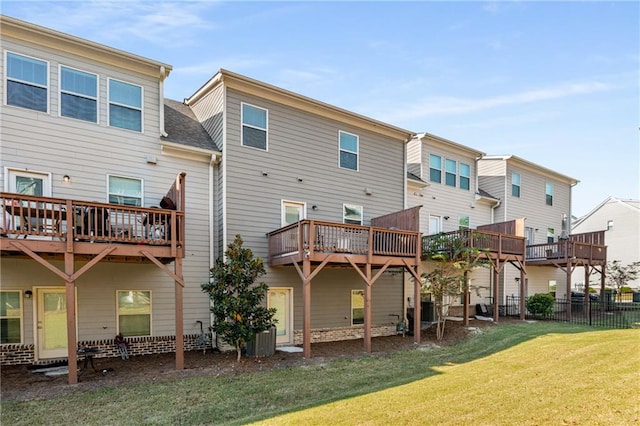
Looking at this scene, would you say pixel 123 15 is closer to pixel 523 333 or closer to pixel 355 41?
pixel 355 41

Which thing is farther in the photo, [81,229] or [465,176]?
[465,176]

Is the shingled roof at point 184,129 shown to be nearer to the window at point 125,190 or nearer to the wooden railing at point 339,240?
the window at point 125,190

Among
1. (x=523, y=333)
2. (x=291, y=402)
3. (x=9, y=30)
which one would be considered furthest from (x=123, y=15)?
(x=523, y=333)

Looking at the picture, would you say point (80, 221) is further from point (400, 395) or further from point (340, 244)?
point (400, 395)

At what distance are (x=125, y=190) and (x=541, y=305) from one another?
702 inches

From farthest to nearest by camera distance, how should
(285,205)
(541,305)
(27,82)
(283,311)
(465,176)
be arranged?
(465,176) < (541,305) < (285,205) < (283,311) < (27,82)

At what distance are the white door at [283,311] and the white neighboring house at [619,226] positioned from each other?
987 inches

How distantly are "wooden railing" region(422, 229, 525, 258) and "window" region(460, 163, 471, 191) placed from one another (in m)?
3.51

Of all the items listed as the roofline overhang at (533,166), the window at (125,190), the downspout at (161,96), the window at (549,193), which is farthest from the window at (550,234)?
the window at (125,190)

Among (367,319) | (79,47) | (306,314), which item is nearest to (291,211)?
(306,314)

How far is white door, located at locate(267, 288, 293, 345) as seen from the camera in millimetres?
12109

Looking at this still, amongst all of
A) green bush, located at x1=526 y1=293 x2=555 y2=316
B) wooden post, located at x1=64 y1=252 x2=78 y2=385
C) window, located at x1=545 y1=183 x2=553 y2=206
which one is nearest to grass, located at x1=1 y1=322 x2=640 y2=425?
wooden post, located at x1=64 y1=252 x2=78 y2=385

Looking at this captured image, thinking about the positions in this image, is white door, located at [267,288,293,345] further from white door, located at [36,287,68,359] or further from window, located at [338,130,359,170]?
white door, located at [36,287,68,359]

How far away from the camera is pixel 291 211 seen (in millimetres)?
Answer: 12602
